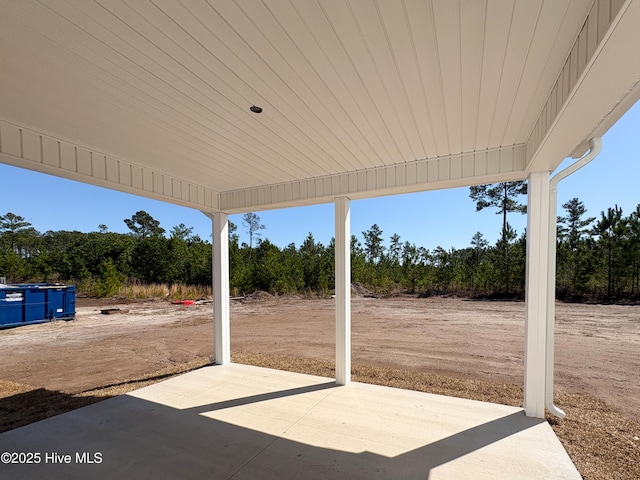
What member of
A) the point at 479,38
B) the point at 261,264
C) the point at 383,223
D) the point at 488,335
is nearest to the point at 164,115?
the point at 479,38

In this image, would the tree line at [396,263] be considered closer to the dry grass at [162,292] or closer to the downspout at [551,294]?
the dry grass at [162,292]

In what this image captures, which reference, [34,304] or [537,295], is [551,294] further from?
[34,304]

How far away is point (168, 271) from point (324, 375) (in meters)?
12.4

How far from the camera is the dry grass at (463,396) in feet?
6.90

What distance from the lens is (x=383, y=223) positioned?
1609cm

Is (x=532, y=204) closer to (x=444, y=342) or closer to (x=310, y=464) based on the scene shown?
(x=310, y=464)

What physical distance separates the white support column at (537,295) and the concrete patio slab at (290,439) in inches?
9.7

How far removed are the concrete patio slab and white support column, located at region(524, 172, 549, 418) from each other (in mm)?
246

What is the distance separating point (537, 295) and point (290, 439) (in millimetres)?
2419

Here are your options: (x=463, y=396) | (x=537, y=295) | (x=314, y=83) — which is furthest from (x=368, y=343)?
(x=314, y=83)

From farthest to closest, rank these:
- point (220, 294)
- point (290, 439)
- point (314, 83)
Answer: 1. point (220, 294)
2. point (290, 439)
3. point (314, 83)

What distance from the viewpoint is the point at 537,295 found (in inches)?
103

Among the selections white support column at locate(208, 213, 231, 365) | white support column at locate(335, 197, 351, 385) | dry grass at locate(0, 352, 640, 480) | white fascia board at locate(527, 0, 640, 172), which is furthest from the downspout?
white support column at locate(208, 213, 231, 365)

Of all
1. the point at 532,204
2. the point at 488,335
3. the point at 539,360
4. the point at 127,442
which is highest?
the point at 532,204
